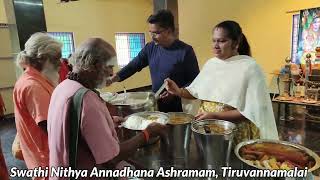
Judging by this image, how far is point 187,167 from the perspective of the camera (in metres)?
1.05

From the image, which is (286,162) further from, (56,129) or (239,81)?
(56,129)

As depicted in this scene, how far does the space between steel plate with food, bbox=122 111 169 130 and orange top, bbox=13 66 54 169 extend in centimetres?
45

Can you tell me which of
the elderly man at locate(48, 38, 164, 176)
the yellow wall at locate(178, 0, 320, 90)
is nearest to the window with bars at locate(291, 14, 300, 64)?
the yellow wall at locate(178, 0, 320, 90)

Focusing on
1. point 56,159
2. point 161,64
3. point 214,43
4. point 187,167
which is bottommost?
point 187,167

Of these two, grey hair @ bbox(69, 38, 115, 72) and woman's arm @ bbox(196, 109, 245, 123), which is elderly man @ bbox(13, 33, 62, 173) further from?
woman's arm @ bbox(196, 109, 245, 123)

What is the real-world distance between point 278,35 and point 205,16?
1595mm

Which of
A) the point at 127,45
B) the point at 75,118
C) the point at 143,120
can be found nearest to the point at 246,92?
the point at 143,120

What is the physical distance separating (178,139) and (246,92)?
0.43 meters

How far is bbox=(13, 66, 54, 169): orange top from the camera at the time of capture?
51.6 inches

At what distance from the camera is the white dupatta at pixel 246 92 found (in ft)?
4.01

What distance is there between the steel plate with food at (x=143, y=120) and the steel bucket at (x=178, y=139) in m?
0.06

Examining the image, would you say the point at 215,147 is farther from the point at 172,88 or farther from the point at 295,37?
→ the point at 295,37

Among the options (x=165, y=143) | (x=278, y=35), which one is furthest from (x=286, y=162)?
(x=278, y=35)

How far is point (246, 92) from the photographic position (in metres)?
1.25
